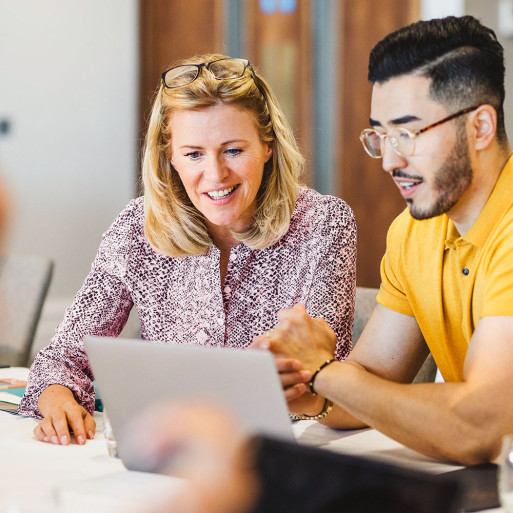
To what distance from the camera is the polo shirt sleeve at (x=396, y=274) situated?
4.98 ft

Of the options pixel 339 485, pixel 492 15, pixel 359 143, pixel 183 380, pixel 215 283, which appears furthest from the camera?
pixel 359 143

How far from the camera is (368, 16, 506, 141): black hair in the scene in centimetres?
131

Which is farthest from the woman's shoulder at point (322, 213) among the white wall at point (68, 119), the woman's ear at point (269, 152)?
the white wall at point (68, 119)

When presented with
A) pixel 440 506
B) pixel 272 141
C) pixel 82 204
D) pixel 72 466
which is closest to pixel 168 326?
pixel 272 141

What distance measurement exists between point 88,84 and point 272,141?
3329 mm

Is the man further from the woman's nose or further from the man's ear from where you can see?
the woman's nose

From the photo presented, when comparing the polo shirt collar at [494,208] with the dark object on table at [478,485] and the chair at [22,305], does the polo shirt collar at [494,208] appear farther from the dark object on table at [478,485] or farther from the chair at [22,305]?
the chair at [22,305]

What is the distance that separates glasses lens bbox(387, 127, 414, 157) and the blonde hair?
507 mm

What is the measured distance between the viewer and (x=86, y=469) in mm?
1151

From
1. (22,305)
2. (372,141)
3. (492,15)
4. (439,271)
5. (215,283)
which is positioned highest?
(492,15)

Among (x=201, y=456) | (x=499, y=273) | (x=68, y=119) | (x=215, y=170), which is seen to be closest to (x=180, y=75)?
(x=215, y=170)

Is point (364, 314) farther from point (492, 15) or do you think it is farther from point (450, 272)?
point (492, 15)

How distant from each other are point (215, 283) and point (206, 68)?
48cm

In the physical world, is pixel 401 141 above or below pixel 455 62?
below
